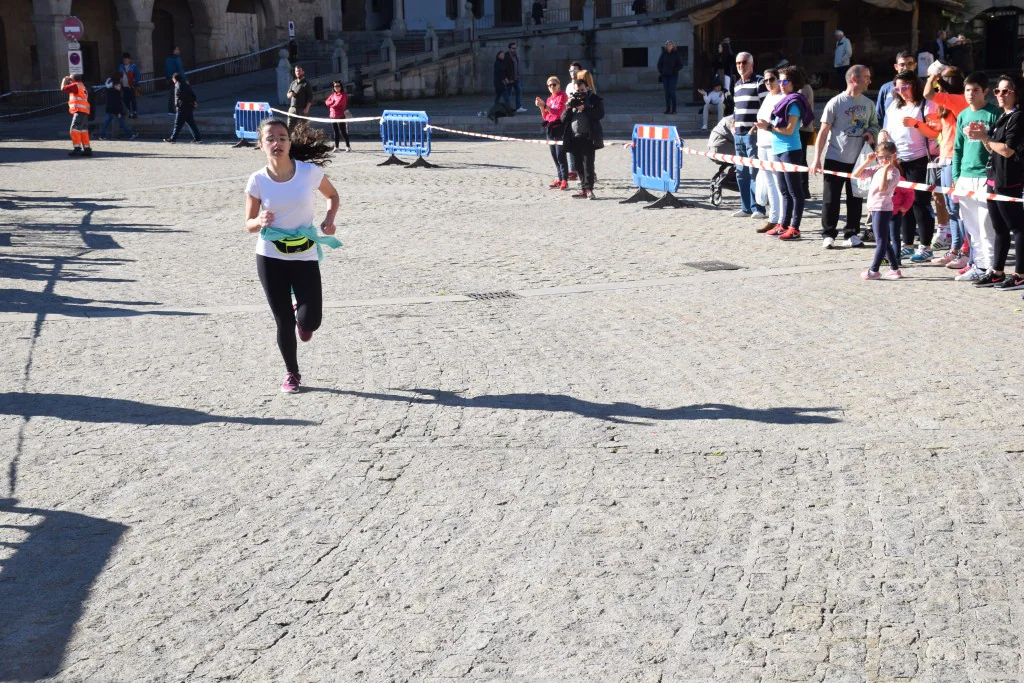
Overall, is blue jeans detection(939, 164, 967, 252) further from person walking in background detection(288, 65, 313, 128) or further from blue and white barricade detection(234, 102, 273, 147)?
blue and white barricade detection(234, 102, 273, 147)

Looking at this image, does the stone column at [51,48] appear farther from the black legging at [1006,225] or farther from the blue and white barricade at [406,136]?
the black legging at [1006,225]

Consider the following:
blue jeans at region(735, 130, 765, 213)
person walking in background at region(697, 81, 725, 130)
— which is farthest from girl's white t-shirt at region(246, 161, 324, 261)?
person walking in background at region(697, 81, 725, 130)

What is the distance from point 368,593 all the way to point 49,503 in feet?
6.14

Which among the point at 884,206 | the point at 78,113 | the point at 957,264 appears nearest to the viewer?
the point at 884,206

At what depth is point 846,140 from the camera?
13.1 m

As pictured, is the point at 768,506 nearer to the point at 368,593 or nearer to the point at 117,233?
the point at 368,593

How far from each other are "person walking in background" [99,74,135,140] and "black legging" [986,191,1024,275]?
24.8m

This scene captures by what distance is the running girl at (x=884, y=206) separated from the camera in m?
11.2

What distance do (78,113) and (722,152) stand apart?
49.2ft

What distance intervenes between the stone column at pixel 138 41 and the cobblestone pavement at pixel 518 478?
33097 millimetres

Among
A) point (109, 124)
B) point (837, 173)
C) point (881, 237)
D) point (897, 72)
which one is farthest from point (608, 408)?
point (109, 124)

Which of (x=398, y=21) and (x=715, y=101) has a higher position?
(x=398, y=21)

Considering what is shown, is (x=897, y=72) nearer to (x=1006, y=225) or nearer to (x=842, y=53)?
(x=1006, y=225)

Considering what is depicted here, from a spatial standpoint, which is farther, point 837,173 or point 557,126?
point 557,126
